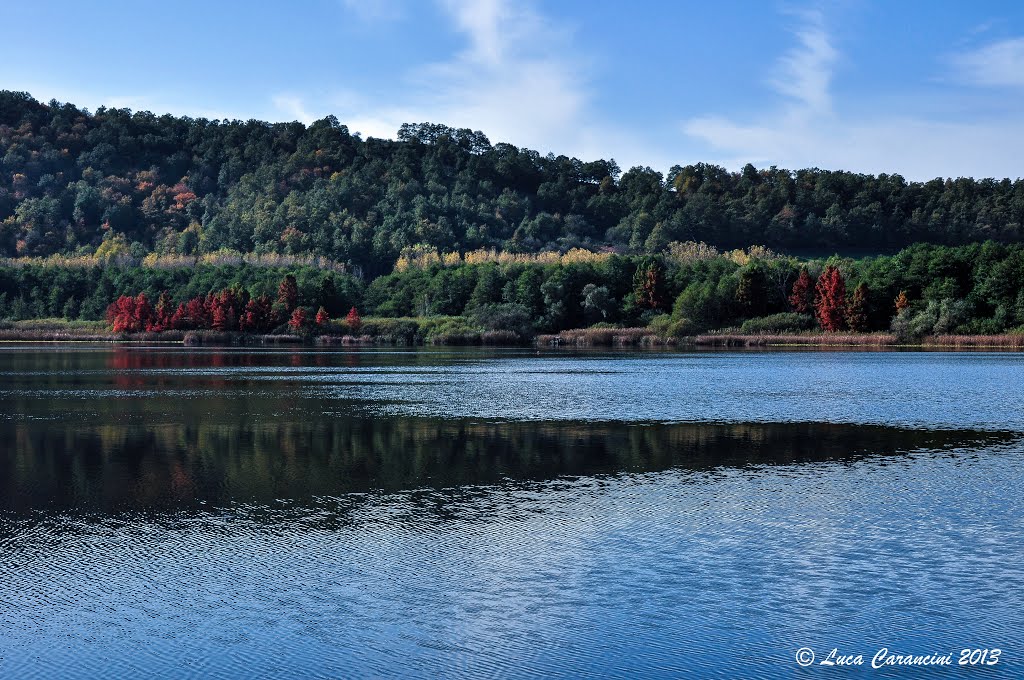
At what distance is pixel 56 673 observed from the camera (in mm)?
9570

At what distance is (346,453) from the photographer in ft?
74.7

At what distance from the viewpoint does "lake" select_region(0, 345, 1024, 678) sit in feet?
33.2

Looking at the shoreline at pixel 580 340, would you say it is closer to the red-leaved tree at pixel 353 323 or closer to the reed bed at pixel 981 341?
the reed bed at pixel 981 341

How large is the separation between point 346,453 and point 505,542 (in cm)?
921

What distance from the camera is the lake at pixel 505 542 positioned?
33.2ft

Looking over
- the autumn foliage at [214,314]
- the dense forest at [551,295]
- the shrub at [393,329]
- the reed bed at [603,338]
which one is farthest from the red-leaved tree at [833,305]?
the autumn foliage at [214,314]

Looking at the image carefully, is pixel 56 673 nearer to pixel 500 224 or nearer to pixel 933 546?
pixel 933 546

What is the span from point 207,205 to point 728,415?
6947 inches

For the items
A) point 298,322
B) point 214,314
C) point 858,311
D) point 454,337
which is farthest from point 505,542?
point 214,314

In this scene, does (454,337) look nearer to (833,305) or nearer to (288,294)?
(288,294)

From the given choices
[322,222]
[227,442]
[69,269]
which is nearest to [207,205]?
[322,222]

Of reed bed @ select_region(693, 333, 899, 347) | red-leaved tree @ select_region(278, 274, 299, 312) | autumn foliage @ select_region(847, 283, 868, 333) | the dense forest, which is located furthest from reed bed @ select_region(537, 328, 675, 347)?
red-leaved tree @ select_region(278, 274, 299, 312)

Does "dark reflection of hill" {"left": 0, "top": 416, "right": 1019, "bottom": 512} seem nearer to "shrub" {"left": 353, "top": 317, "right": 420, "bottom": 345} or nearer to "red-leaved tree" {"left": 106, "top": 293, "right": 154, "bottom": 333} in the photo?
"shrub" {"left": 353, "top": 317, "right": 420, "bottom": 345}

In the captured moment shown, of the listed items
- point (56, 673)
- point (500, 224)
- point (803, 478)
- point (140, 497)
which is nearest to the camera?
point (56, 673)
